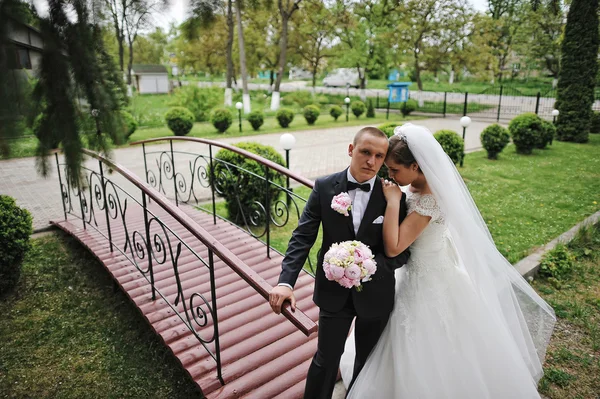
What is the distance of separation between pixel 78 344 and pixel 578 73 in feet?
53.1

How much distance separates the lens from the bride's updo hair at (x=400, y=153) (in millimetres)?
2217

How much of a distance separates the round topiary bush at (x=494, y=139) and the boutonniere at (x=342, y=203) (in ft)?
34.5

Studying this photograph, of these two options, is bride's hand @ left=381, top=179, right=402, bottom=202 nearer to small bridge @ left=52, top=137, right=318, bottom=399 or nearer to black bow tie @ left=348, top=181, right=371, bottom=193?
black bow tie @ left=348, top=181, right=371, bottom=193

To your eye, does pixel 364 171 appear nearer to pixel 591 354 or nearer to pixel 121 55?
pixel 121 55

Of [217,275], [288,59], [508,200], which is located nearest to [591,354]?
[217,275]

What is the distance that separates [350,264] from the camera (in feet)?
6.58

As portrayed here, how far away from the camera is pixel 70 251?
5.37 meters

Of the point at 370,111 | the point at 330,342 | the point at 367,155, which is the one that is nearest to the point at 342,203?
the point at 367,155

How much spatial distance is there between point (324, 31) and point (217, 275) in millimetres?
26198

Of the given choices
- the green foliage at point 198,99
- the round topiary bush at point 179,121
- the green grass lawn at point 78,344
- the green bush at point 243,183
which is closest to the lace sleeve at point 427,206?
the green grass lawn at point 78,344

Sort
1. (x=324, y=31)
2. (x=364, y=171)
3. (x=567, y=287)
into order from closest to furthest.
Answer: (x=364, y=171)
(x=567, y=287)
(x=324, y=31)

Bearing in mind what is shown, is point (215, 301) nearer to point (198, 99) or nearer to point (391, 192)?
point (391, 192)

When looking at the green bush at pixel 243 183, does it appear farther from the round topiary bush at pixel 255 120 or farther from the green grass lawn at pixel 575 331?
the round topiary bush at pixel 255 120

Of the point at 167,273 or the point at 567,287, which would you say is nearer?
the point at 167,273
